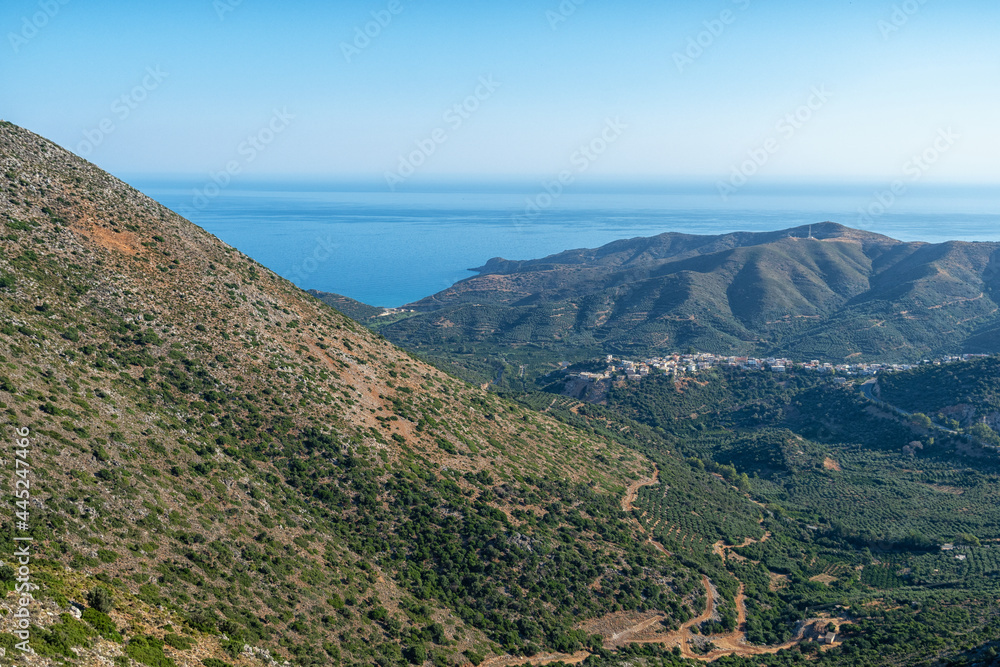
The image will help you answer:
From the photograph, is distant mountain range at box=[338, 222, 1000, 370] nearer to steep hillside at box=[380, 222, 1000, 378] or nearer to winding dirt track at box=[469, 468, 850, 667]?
steep hillside at box=[380, 222, 1000, 378]

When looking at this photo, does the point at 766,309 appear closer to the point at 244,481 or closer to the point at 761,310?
the point at 761,310

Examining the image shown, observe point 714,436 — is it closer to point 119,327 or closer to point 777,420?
point 777,420

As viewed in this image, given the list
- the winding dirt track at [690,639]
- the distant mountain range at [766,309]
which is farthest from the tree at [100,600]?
the distant mountain range at [766,309]

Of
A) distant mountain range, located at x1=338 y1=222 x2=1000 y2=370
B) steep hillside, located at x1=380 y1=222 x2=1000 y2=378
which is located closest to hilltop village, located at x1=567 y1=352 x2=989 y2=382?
steep hillside, located at x1=380 y1=222 x2=1000 y2=378

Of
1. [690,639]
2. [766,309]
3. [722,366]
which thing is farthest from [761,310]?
[690,639]

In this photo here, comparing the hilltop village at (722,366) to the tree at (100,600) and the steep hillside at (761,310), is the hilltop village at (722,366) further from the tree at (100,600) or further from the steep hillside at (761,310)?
the tree at (100,600)

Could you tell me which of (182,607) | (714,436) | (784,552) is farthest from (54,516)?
(714,436)
